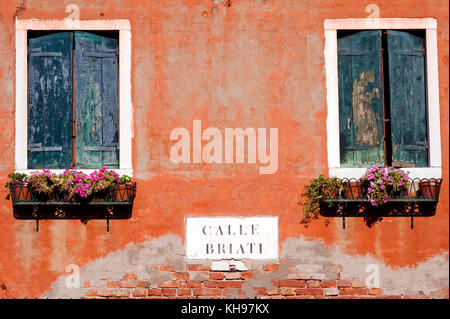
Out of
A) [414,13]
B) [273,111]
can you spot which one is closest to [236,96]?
[273,111]

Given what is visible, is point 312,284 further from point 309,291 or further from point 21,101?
point 21,101

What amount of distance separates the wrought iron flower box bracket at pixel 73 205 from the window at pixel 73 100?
0.34m

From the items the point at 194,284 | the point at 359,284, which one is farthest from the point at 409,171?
the point at 194,284

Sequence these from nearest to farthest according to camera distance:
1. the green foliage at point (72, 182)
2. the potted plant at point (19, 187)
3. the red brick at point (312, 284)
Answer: the green foliage at point (72, 182)
the potted plant at point (19, 187)
the red brick at point (312, 284)

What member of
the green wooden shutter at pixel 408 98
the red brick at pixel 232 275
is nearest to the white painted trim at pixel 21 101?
the red brick at pixel 232 275

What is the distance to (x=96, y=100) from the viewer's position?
6441mm

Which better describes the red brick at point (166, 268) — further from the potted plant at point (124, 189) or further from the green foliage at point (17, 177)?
the green foliage at point (17, 177)

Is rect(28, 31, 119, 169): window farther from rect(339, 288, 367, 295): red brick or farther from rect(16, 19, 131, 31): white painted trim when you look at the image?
rect(339, 288, 367, 295): red brick

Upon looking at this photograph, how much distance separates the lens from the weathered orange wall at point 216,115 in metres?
6.27

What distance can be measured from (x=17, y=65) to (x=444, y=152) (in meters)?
4.52

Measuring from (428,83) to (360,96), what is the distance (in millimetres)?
709

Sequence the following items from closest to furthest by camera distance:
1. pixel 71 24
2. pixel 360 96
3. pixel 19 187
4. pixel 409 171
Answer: pixel 19 187 < pixel 409 171 < pixel 71 24 < pixel 360 96
